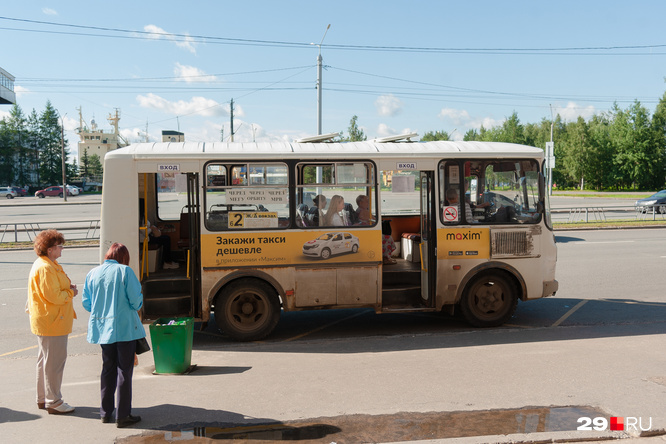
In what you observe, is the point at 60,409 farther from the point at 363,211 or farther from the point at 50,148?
the point at 50,148

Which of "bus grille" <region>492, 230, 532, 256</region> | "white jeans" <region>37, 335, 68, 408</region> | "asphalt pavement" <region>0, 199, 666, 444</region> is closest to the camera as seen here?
"asphalt pavement" <region>0, 199, 666, 444</region>

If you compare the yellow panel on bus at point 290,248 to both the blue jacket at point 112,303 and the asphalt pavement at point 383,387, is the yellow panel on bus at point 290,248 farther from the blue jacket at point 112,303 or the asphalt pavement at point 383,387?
the blue jacket at point 112,303

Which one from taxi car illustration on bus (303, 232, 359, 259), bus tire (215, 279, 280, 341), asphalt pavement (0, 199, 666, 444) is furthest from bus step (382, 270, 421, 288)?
bus tire (215, 279, 280, 341)

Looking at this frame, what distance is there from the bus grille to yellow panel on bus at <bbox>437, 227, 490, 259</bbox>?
5.6 inches

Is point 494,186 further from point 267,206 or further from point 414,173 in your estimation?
point 267,206

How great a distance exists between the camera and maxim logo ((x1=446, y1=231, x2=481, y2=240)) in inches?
334

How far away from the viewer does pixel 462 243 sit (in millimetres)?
8500

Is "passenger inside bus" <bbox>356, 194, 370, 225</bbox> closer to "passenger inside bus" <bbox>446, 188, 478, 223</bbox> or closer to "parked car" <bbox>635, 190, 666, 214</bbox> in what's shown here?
"passenger inside bus" <bbox>446, 188, 478, 223</bbox>

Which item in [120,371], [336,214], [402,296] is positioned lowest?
[120,371]

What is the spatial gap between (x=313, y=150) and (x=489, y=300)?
3.42 metres

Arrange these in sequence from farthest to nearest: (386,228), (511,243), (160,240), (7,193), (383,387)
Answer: (7,193), (386,228), (160,240), (511,243), (383,387)

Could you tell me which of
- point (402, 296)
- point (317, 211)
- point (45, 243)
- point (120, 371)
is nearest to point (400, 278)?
point (402, 296)

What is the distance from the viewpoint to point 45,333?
17.1 ft

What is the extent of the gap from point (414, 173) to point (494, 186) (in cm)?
119
